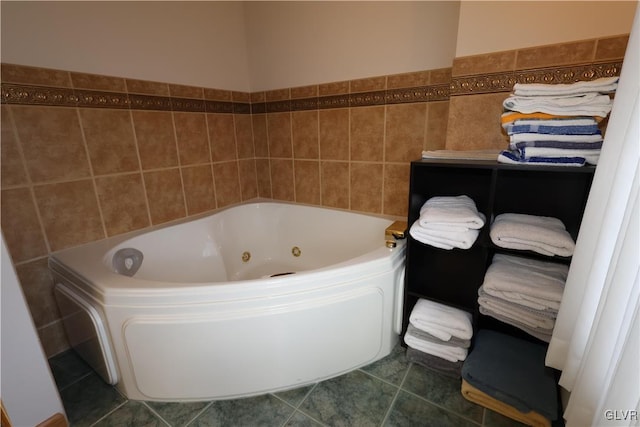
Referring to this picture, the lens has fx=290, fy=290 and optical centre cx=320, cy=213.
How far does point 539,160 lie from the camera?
3.01ft

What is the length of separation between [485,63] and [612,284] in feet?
3.14

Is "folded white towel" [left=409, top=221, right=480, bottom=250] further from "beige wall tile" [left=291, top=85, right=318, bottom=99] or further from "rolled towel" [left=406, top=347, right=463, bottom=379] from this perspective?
"beige wall tile" [left=291, top=85, right=318, bottom=99]

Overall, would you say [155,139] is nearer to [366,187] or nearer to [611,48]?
[366,187]

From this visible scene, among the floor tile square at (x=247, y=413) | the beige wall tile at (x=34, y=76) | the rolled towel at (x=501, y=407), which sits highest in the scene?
the beige wall tile at (x=34, y=76)

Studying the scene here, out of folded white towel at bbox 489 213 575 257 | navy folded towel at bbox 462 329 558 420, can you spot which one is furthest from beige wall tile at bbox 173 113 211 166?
navy folded towel at bbox 462 329 558 420

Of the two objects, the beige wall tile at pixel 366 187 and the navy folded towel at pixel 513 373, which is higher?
the beige wall tile at pixel 366 187

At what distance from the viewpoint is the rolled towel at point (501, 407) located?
968 millimetres

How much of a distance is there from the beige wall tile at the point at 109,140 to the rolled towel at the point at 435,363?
166 centimetres

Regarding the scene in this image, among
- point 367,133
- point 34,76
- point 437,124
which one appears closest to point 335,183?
point 367,133

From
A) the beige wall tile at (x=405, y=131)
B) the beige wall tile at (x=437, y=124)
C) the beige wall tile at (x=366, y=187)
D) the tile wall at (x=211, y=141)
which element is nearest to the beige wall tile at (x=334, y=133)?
the tile wall at (x=211, y=141)

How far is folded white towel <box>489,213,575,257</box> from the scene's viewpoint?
92 cm

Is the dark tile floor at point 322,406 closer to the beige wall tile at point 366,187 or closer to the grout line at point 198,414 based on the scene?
the grout line at point 198,414

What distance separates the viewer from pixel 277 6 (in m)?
1.81

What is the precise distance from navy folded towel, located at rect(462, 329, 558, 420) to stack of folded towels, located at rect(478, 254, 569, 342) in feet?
0.39
